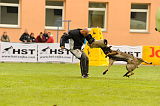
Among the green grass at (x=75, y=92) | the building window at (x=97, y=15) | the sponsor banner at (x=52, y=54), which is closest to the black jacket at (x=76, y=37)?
the green grass at (x=75, y=92)

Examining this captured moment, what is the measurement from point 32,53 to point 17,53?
2.62 ft

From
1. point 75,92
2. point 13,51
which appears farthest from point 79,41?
point 13,51

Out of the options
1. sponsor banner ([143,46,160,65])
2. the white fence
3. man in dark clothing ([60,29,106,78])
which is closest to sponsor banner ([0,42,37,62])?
the white fence

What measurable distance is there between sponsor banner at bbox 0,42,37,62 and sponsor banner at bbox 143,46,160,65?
19.5 feet

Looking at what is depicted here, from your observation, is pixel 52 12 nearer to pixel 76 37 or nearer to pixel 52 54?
pixel 52 54

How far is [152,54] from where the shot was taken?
3384 centimetres

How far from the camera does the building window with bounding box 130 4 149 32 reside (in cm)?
4281

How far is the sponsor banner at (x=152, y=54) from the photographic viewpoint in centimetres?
3369

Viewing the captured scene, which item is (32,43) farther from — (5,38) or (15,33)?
(15,33)

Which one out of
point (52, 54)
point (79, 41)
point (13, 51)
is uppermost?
point (79, 41)

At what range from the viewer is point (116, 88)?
17.0 metres

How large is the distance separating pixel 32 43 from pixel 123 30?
388 inches

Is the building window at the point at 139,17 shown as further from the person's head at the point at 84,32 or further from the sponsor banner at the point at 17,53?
the person's head at the point at 84,32

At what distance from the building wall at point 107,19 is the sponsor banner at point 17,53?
6178 millimetres
